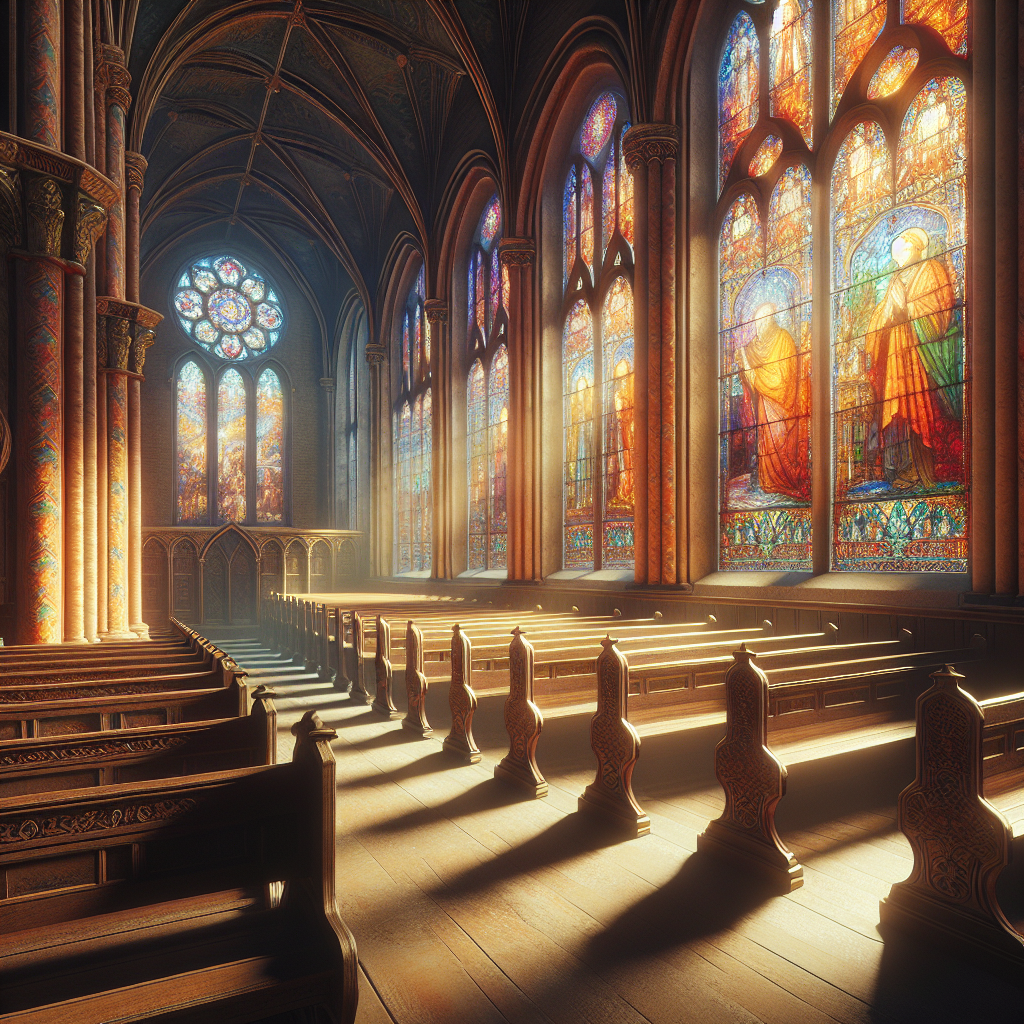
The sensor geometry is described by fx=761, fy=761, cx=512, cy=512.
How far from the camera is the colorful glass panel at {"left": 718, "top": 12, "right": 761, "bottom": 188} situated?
29.9 ft

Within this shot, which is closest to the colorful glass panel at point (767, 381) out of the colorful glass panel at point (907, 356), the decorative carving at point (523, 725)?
the colorful glass panel at point (907, 356)

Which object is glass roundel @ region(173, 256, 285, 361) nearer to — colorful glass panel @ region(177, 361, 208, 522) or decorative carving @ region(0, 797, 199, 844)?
colorful glass panel @ region(177, 361, 208, 522)

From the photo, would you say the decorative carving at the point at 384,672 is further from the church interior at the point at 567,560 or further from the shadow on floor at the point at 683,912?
the shadow on floor at the point at 683,912

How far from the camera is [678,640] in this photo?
251 inches

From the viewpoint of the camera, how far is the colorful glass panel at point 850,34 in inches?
299

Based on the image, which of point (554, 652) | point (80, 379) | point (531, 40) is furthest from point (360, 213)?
point (554, 652)

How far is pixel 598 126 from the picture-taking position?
11781 millimetres

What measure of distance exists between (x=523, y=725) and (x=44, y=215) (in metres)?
5.82

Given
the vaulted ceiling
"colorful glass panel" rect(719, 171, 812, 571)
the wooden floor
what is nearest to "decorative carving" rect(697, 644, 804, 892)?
the wooden floor

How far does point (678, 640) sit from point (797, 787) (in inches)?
76.5

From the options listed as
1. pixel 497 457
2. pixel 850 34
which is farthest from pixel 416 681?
pixel 497 457

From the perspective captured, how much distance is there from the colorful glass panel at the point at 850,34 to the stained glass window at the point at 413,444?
11.4 m

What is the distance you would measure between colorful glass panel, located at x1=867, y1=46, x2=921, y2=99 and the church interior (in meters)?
0.07

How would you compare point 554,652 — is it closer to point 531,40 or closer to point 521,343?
point 521,343
